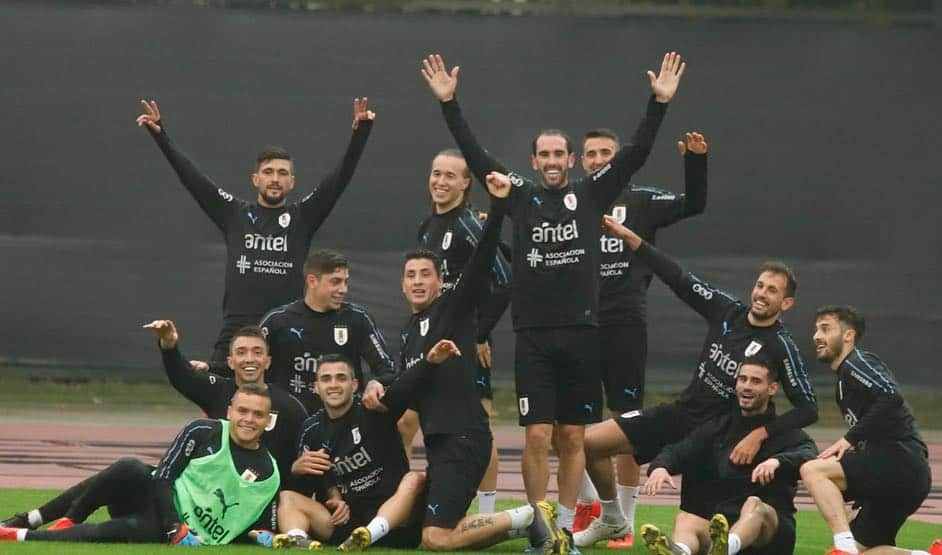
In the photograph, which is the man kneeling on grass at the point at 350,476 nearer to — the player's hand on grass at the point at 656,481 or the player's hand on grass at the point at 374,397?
the player's hand on grass at the point at 374,397

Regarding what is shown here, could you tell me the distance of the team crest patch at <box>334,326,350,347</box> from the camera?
10.3m

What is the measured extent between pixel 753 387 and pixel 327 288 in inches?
93.1

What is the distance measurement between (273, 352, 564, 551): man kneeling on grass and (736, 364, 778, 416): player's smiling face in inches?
Result: 47.7

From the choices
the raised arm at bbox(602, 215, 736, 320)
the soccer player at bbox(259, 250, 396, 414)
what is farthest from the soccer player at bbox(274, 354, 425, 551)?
the raised arm at bbox(602, 215, 736, 320)

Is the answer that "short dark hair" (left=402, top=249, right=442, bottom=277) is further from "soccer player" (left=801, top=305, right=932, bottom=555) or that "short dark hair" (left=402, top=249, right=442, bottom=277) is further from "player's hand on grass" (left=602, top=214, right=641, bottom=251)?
"soccer player" (left=801, top=305, right=932, bottom=555)

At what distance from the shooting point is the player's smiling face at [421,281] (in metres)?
9.66

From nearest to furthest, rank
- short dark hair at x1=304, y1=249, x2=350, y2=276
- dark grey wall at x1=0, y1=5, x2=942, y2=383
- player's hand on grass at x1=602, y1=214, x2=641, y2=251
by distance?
player's hand on grass at x1=602, y1=214, x2=641, y2=251 < short dark hair at x1=304, y1=249, x2=350, y2=276 < dark grey wall at x1=0, y1=5, x2=942, y2=383

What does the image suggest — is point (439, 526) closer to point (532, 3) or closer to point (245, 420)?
point (245, 420)

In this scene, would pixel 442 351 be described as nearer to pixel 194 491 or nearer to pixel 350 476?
pixel 350 476

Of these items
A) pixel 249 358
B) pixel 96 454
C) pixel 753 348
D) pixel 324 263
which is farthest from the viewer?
pixel 96 454

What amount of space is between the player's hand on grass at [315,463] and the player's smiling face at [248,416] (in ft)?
0.89

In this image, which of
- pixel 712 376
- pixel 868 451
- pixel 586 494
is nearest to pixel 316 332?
pixel 586 494

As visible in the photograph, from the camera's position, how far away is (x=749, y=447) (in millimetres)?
9406

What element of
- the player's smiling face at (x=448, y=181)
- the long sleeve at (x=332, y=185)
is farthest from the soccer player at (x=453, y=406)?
the long sleeve at (x=332, y=185)
